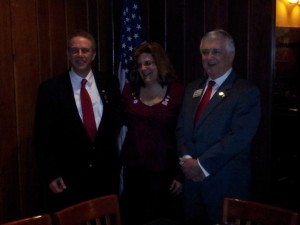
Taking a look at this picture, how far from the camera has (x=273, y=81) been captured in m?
2.76

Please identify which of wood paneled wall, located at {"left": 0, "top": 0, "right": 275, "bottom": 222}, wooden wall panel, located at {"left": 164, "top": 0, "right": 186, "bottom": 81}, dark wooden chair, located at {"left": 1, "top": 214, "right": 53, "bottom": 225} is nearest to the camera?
dark wooden chair, located at {"left": 1, "top": 214, "right": 53, "bottom": 225}

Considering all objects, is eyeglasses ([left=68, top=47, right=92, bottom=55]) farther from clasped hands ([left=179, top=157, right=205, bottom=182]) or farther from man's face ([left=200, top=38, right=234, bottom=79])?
clasped hands ([left=179, top=157, right=205, bottom=182])

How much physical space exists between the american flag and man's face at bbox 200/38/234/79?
103 centimetres

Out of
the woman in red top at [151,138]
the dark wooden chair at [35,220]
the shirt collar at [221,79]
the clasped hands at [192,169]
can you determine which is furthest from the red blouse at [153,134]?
the dark wooden chair at [35,220]

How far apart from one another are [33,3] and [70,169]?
1239 mm

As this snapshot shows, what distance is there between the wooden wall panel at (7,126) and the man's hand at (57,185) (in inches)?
17.0

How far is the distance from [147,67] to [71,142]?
699mm

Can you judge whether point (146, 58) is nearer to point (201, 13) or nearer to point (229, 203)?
point (201, 13)

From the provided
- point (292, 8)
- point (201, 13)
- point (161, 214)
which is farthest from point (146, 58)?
point (292, 8)

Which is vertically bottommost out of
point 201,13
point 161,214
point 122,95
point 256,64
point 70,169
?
point 161,214

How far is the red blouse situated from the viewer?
2525 mm

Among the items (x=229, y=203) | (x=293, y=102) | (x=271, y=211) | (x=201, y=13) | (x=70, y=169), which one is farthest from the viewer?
(x=293, y=102)

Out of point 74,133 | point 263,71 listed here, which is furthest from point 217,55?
point 74,133

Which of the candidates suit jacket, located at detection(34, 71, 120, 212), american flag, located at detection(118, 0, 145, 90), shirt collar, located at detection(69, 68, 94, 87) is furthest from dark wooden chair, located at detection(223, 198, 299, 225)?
american flag, located at detection(118, 0, 145, 90)
